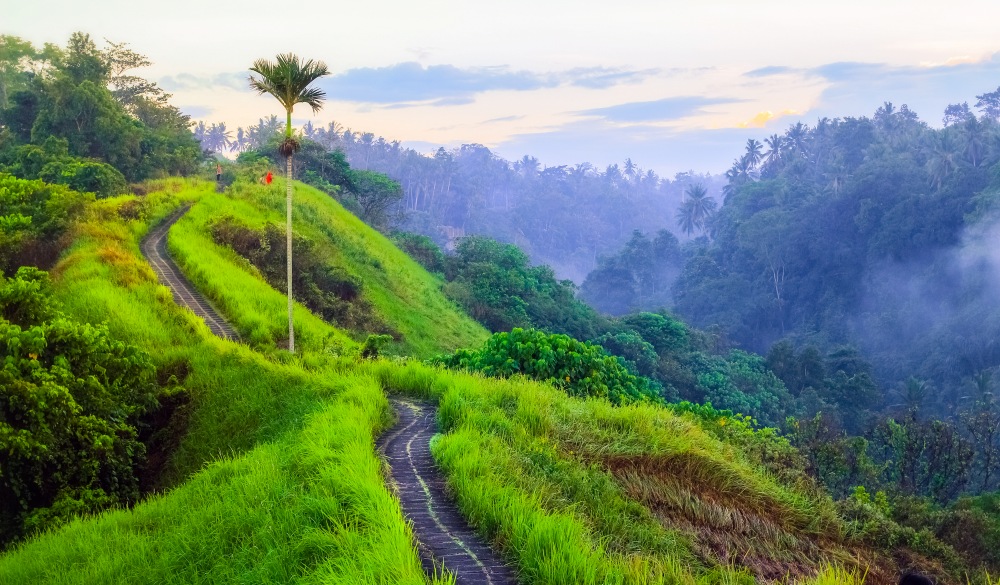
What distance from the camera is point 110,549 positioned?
678cm

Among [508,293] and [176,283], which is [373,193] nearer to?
[508,293]

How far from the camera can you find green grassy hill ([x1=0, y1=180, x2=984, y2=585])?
4.97 meters

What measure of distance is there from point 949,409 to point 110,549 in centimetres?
5285

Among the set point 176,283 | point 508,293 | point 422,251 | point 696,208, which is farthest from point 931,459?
point 696,208

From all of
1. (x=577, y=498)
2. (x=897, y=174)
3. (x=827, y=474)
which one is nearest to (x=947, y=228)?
(x=897, y=174)

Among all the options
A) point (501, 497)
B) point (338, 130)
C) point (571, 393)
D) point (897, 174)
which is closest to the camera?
point (501, 497)

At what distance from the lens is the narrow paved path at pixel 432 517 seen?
477cm

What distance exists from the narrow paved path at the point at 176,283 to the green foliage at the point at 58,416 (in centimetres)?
437

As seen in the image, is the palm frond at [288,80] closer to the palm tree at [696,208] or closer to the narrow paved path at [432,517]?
the narrow paved path at [432,517]

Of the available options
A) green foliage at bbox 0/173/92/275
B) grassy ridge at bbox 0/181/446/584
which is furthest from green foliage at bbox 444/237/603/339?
grassy ridge at bbox 0/181/446/584

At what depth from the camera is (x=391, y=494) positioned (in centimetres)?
584

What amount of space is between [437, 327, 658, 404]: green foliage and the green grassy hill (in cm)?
226

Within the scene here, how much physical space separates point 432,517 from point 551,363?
8077 millimetres

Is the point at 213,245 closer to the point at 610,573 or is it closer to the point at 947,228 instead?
the point at 610,573
